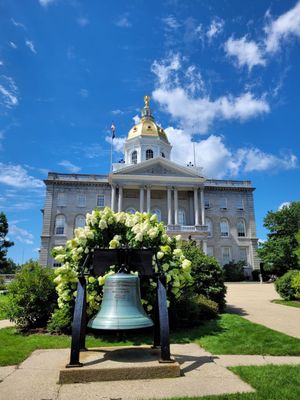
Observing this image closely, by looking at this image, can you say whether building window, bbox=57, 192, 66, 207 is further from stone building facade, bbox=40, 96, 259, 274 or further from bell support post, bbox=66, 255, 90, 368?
bell support post, bbox=66, 255, 90, 368

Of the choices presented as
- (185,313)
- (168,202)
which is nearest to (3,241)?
(168,202)

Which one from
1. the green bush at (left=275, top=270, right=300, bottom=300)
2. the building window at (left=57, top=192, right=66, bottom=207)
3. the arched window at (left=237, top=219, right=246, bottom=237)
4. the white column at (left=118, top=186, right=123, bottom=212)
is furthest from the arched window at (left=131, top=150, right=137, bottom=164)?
the green bush at (left=275, top=270, right=300, bottom=300)

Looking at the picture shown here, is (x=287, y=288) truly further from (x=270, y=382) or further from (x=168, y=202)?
(x=168, y=202)

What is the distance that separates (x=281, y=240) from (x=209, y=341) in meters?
30.2

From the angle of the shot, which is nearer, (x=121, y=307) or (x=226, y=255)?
(x=121, y=307)

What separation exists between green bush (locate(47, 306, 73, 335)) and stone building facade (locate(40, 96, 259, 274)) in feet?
123

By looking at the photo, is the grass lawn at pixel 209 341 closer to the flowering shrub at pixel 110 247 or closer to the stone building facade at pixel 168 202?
the flowering shrub at pixel 110 247

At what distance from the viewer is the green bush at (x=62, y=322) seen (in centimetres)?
910

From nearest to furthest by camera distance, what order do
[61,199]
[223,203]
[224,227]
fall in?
1. [61,199]
2. [224,227]
3. [223,203]

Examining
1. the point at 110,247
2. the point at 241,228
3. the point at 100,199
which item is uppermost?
the point at 100,199

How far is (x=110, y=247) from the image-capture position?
7871mm

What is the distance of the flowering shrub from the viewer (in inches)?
321

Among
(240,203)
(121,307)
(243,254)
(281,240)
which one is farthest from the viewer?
(240,203)

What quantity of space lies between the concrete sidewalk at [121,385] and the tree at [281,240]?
1232 inches
